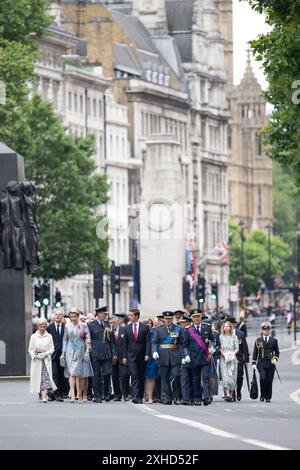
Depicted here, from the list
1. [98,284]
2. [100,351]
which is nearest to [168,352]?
[100,351]

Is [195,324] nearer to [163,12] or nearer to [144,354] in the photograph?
[144,354]

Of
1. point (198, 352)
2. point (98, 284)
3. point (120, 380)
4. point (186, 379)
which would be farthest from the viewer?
point (98, 284)

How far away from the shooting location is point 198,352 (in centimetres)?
4669

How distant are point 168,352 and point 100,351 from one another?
130 cm

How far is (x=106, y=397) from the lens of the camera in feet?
157

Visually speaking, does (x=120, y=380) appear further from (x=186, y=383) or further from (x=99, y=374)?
(x=186, y=383)

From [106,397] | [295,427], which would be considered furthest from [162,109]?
[295,427]

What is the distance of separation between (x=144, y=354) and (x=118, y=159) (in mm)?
114885

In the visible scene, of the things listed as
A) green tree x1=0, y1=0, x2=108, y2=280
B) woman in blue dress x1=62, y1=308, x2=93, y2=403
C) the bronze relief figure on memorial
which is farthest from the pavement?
green tree x1=0, y1=0, x2=108, y2=280

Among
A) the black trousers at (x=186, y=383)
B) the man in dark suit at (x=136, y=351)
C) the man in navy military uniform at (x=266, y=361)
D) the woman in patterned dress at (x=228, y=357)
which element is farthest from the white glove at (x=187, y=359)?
the man in navy military uniform at (x=266, y=361)

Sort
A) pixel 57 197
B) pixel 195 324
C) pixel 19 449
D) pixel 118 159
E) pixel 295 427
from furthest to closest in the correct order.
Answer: pixel 118 159, pixel 57 197, pixel 195 324, pixel 295 427, pixel 19 449

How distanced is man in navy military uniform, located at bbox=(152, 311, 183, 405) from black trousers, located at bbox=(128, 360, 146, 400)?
1.12ft

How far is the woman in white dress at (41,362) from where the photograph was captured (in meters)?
45.6

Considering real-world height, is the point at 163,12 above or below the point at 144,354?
above
